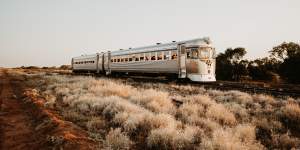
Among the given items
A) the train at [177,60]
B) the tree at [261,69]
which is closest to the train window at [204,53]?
the train at [177,60]

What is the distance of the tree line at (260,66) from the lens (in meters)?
33.6

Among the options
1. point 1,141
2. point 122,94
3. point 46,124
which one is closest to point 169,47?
point 122,94

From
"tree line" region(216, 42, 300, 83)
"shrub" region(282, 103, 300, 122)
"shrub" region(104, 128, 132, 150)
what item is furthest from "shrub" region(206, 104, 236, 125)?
"tree line" region(216, 42, 300, 83)

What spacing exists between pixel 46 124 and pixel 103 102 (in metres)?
3.19

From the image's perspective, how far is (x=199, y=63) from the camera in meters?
18.8

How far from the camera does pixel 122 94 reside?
560 inches

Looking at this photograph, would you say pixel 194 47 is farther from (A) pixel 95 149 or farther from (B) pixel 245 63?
(B) pixel 245 63

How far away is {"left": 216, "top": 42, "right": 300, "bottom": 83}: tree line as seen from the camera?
33.6 m

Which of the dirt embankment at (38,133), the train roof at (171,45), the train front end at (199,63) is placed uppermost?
the train roof at (171,45)

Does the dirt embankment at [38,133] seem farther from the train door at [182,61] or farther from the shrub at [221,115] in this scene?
the train door at [182,61]

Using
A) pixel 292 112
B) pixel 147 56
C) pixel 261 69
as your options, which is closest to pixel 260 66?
pixel 261 69

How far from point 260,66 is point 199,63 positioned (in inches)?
915

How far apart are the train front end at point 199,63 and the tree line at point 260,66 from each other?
17849 millimetres

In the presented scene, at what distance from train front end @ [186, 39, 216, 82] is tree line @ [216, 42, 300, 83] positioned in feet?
58.6
